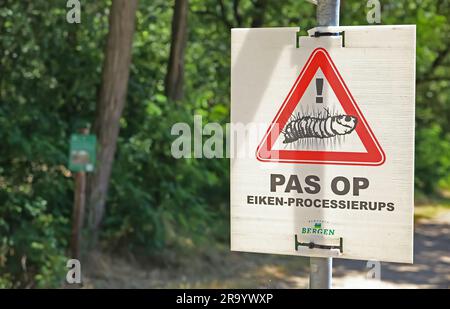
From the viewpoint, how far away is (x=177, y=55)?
14.1 m

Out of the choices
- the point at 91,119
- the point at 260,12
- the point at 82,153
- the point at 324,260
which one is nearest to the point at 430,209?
the point at 260,12

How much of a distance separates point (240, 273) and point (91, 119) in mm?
3669

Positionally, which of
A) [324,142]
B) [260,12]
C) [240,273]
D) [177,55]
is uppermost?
[260,12]

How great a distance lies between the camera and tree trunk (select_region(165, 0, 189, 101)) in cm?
1394

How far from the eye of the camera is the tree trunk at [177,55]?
13.9 metres

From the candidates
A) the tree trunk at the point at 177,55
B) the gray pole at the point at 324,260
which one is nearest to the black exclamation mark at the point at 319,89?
the gray pole at the point at 324,260

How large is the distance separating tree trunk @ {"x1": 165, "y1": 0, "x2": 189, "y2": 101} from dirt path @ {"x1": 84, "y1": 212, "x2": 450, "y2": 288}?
9.82 feet

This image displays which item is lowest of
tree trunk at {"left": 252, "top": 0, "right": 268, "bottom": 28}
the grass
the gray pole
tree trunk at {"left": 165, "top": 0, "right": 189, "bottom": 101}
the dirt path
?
the grass

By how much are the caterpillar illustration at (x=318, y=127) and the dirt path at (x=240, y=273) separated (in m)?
8.04

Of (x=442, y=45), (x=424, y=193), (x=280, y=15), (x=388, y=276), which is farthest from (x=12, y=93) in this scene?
(x=424, y=193)

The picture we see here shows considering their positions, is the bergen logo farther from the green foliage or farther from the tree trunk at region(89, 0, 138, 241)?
the tree trunk at region(89, 0, 138, 241)

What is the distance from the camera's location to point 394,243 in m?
2.68

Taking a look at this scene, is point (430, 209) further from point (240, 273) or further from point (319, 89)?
point (319, 89)

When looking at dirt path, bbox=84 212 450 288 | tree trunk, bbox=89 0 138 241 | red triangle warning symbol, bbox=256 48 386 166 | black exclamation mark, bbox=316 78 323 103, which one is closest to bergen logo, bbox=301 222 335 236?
red triangle warning symbol, bbox=256 48 386 166
